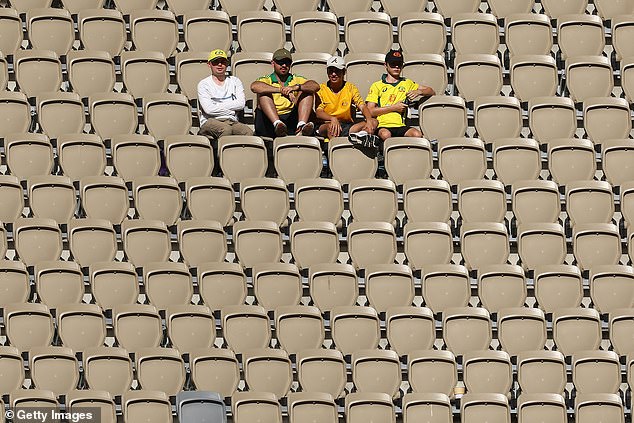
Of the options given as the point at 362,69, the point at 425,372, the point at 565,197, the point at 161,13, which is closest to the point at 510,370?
the point at 425,372

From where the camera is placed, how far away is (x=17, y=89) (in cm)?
1161

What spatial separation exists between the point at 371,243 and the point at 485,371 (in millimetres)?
1064

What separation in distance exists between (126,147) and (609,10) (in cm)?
331

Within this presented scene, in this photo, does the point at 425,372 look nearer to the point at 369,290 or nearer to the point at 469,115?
the point at 369,290

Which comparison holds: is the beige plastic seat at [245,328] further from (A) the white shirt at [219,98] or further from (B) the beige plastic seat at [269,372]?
(A) the white shirt at [219,98]

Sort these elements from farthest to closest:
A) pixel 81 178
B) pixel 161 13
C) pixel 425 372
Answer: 1. pixel 161 13
2. pixel 81 178
3. pixel 425 372

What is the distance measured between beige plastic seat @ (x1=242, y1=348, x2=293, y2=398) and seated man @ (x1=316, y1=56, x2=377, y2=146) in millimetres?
1599

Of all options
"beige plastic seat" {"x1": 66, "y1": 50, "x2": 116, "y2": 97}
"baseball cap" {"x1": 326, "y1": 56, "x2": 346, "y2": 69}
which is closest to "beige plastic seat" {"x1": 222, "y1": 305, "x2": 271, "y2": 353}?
"baseball cap" {"x1": 326, "y1": 56, "x2": 346, "y2": 69}

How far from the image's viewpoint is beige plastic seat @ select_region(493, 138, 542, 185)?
11188 mm

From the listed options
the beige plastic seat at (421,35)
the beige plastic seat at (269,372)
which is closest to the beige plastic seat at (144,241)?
the beige plastic seat at (269,372)

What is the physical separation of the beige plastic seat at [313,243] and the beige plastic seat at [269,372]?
77cm

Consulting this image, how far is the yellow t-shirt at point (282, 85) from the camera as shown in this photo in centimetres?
1105

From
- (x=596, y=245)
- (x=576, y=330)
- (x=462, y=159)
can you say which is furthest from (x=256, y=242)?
(x=596, y=245)

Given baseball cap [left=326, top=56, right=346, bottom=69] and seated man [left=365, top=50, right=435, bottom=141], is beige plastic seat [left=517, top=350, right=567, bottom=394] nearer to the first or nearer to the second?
seated man [left=365, top=50, right=435, bottom=141]
